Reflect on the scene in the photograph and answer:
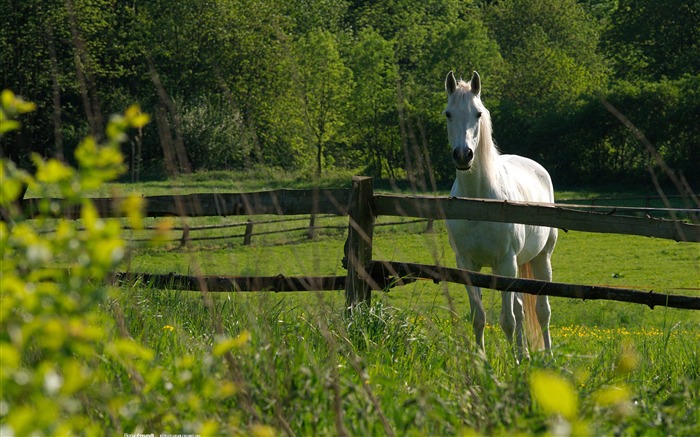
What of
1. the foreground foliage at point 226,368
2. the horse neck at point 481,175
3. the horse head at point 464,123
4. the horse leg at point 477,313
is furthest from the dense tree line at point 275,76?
the foreground foliage at point 226,368

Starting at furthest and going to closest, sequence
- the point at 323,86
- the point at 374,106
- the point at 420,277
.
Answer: the point at 374,106
the point at 323,86
the point at 420,277

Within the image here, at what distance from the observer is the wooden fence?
507cm

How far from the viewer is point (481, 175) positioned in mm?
6676

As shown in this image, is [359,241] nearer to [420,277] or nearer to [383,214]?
[383,214]

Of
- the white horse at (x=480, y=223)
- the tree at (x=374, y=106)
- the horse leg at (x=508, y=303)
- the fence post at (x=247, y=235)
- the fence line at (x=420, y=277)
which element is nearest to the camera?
the fence line at (x=420, y=277)

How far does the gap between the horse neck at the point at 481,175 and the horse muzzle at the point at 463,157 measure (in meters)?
0.35

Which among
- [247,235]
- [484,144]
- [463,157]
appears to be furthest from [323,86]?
[463,157]

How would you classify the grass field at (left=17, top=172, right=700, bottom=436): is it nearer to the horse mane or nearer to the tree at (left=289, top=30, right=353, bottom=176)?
the horse mane

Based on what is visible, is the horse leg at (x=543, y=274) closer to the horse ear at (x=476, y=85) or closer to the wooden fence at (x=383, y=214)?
the horse ear at (x=476, y=85)

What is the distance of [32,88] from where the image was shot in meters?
46.3

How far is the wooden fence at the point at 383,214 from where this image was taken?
5066mm

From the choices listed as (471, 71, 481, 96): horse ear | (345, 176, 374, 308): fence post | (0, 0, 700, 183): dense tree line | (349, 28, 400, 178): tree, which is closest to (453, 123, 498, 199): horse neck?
(471, 71, 481, 96): horse ear

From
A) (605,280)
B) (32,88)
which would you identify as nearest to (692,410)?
(605,280)

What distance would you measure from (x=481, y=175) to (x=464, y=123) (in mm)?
460
